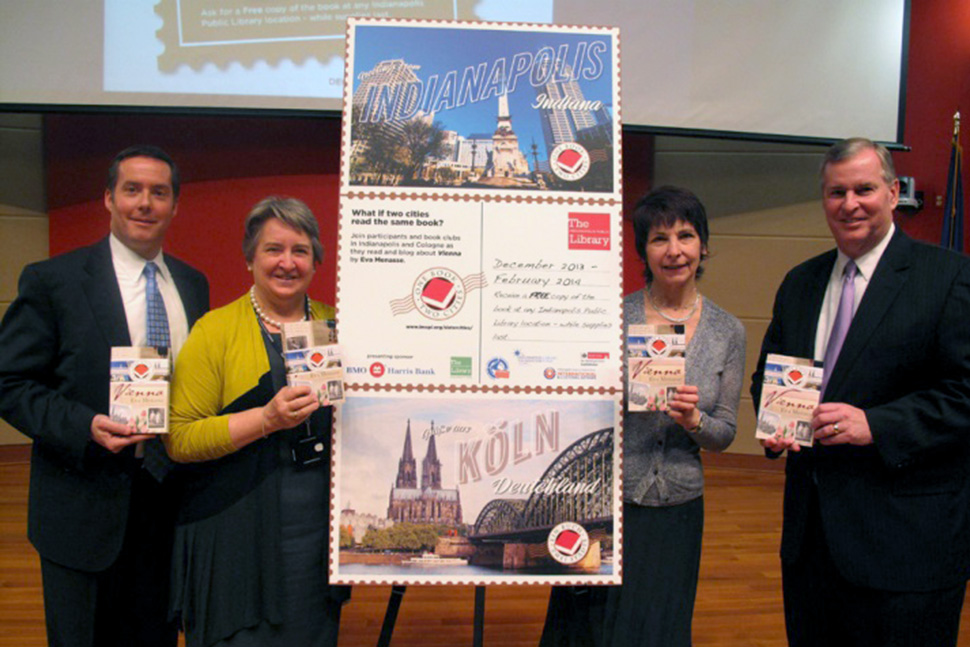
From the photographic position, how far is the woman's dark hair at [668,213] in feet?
6.10

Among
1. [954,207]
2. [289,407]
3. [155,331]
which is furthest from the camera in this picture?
[954,207]

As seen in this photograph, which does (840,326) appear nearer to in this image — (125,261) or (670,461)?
(670,461)

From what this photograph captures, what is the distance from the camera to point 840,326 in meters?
1.85

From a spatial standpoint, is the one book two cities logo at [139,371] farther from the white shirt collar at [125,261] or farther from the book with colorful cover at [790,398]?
the book with colorful cover at [790,398]

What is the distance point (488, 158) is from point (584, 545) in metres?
1.04

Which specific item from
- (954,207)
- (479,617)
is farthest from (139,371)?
(954,207)

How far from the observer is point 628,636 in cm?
185

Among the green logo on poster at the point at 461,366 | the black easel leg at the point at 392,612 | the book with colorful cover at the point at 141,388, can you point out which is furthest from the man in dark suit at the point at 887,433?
the book with colorful cover at the point at 141,388

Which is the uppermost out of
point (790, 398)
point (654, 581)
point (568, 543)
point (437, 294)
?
point (437, 294)

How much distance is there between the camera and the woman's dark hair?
186cm

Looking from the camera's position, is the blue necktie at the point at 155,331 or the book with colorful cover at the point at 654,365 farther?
the blue necktie at the point at 155,331

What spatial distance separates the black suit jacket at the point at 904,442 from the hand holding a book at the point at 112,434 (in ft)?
5.68

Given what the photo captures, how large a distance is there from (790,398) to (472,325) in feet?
2.64

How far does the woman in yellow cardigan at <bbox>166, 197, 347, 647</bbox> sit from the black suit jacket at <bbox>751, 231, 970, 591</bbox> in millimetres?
1339
